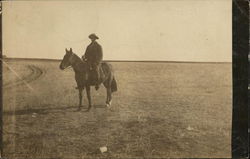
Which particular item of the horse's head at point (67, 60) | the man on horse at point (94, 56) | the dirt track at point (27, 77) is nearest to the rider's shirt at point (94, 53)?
the man on horse at point (94, 56)

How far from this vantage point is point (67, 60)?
3.54m

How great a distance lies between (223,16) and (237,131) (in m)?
1.19

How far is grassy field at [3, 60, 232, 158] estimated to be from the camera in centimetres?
348

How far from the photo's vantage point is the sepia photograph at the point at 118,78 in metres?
3.50

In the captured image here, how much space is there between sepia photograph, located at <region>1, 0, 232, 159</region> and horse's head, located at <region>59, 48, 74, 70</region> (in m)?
0.01

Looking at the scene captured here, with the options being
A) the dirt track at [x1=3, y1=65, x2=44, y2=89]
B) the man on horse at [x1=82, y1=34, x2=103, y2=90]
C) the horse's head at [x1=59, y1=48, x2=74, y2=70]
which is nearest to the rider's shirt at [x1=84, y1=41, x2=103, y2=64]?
the man on horse at [x1=82, y1=34, x2=103, y2=90]

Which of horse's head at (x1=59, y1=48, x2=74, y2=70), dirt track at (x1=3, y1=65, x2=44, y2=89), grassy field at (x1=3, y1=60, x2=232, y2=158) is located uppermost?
horse's head at (x1=59, y1=48, x2=74, y2=70)

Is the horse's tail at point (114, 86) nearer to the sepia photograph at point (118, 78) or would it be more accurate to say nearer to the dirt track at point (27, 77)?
the sepia photograph at point (118, 78)

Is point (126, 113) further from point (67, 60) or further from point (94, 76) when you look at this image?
point (67, 60)

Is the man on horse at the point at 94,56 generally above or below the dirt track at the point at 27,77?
above

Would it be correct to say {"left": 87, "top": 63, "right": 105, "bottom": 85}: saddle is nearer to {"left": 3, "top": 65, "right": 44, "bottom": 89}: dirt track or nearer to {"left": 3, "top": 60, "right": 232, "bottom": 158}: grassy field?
{"left": 3, "top": 60, "right": 232, "bottom": 158}: grassy field

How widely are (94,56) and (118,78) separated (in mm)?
336

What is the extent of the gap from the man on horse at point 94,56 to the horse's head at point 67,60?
13 cm

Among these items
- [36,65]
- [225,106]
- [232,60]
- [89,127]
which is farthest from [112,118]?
[232,60]
